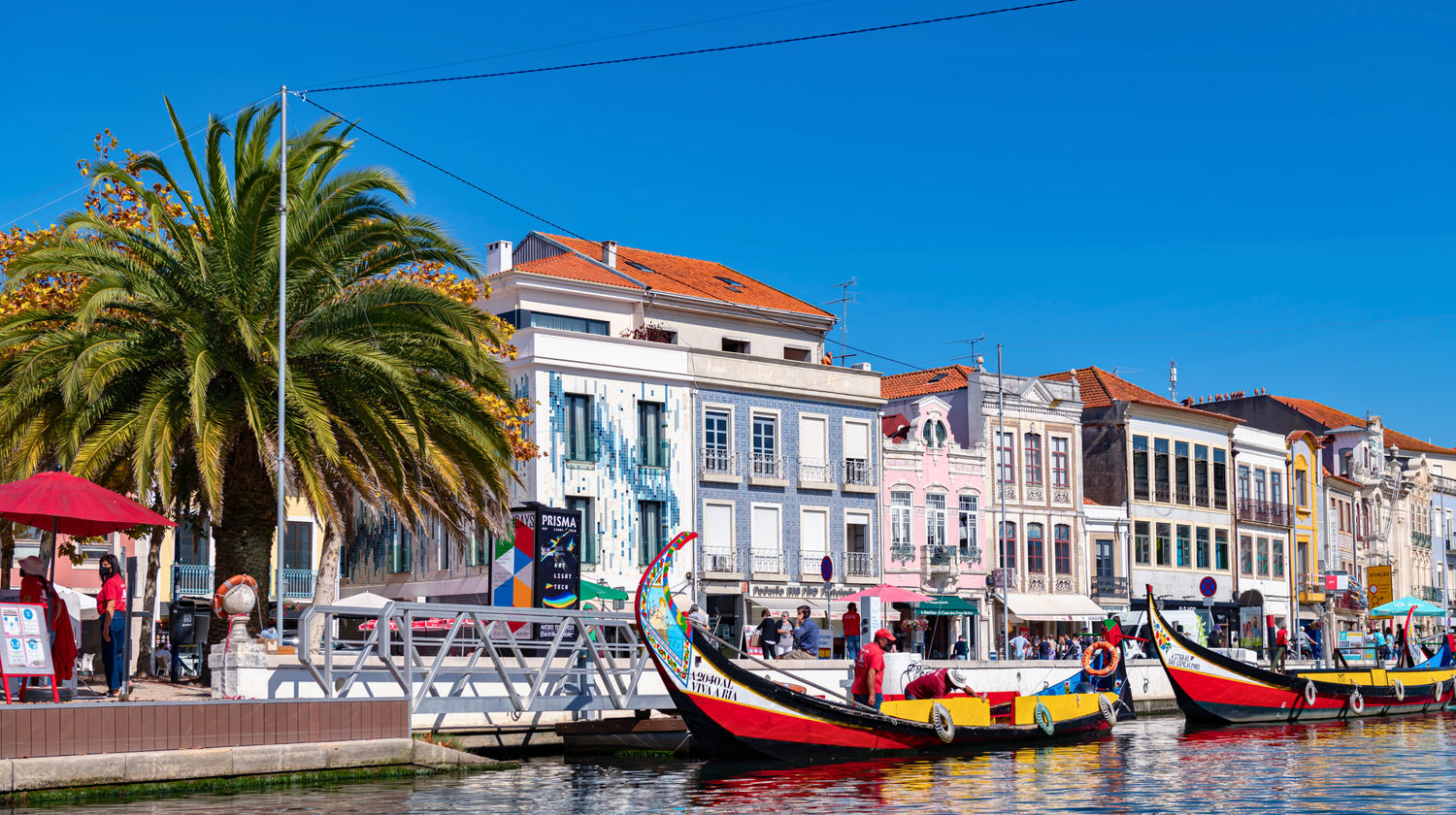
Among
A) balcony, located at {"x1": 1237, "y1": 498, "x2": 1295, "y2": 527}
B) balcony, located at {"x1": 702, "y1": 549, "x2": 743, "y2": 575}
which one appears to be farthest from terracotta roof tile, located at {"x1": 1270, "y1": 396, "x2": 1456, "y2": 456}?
balcony, located at {"x1": 702, "y1": 549, "x2": 743, "y2": 575}

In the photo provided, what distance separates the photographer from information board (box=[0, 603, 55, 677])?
18.0 metres

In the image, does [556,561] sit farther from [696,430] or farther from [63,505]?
[696,430]

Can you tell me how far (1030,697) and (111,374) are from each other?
15523mm

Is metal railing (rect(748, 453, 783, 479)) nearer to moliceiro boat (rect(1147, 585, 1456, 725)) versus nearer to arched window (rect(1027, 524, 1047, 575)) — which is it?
arched window (rect(1027, 524, 1047, 575))

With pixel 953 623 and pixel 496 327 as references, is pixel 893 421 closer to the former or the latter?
pixel 953 623

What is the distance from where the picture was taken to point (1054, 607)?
57.2m

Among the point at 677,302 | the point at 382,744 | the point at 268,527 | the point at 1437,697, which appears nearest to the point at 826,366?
the point at 677,302

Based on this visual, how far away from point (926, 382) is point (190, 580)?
2706cm

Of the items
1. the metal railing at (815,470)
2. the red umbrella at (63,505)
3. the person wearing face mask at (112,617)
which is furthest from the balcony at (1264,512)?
the red umbrella at (63,505)

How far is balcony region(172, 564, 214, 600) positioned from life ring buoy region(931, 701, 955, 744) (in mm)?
28789

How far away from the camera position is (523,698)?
2488cm

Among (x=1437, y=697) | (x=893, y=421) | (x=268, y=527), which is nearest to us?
(x=268, y=527)

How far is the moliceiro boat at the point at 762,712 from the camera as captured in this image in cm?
2345

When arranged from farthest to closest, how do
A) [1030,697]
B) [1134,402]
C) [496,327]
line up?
1. [1134,402]
2. [496,327]
3. [1030,697]
